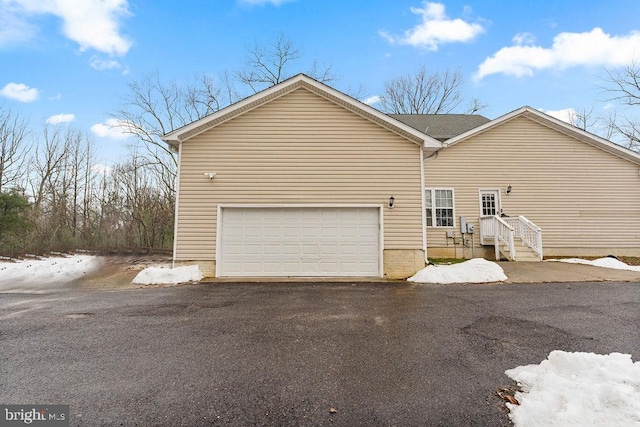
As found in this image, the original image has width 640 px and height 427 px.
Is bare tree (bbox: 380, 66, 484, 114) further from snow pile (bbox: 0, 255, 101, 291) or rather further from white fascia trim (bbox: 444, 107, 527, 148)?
snow pile (bbox: 0, 255, 101, 291)

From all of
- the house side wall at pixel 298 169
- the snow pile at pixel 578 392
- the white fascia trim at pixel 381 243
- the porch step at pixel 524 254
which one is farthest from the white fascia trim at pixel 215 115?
the porch step at pixel 524 254

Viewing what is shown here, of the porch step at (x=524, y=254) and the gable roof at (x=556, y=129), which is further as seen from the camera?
the gable roof at (x=556, y=129)

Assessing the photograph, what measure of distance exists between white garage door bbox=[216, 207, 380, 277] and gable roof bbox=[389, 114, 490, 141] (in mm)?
6734

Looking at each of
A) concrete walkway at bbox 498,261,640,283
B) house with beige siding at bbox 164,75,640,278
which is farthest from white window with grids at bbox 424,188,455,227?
concrete walkway at bbox 498,261,640,283

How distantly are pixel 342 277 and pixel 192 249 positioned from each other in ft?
14.4

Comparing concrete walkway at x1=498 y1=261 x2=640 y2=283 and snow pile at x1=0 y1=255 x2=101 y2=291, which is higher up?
concrete walkway at x1=498 y1=261 x2=640 y2=283

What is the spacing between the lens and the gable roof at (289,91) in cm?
873

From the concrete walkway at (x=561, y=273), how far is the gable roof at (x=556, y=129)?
5313 mm

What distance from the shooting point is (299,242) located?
8.66 metres

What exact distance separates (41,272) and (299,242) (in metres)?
9.05

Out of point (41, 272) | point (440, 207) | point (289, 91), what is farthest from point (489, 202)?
point (41, 272)

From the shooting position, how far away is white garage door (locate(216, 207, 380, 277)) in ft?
28.2

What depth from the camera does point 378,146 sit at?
894 cm

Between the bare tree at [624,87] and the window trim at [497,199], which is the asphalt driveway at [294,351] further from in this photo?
the bare tree at [624,87]
